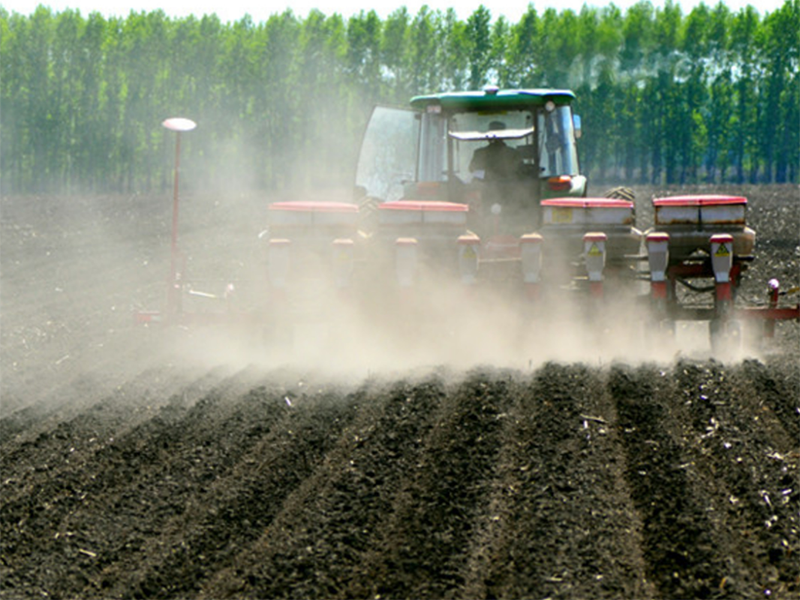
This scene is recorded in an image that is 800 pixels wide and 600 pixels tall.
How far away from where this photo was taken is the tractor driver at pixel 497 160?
1083 centimetres

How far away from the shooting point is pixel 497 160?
10.9 metres

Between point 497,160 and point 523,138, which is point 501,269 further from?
point 523,138

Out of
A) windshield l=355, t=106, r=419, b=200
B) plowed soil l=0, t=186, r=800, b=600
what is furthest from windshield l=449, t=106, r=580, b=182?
plowed soil l=0, t=186, r=800, b=600

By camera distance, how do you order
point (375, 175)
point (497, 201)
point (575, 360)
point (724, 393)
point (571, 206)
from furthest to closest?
1. point (375, 175)
2. point (497, 201)
3. point (571, 206)
4. point (575, 360)
5. point (724, 393)

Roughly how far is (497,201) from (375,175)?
1.79 m

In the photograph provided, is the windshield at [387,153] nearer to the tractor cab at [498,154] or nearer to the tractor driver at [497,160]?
the tractor cab at [498,154]

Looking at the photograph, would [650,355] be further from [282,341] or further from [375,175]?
[375,175]

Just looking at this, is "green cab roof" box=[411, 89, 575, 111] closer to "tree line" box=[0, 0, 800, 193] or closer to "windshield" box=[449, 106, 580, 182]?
"windshield" box=[449, 106, 580, 182]

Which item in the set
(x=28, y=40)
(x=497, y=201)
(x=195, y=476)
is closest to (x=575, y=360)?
(x=497, y=201)

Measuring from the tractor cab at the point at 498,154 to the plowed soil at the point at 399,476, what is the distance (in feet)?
6.89

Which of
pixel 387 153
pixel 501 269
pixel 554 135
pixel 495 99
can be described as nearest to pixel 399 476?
pixel 501 269

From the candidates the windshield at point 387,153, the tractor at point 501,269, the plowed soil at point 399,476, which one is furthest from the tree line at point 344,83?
the plowed soil at point 399,476

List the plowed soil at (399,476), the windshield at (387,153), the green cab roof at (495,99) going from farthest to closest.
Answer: the windshield at (387,153) → the green cab roof at (495,99) → the plowed soil at (399,476)

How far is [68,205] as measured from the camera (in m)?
31.8
